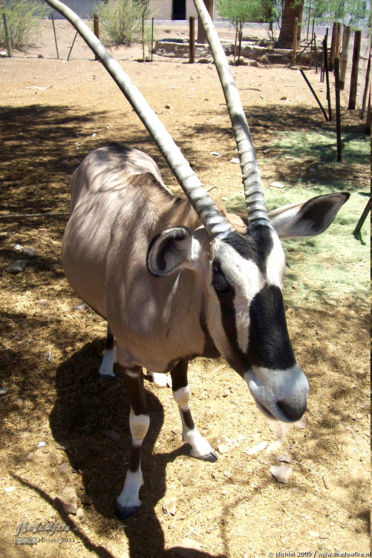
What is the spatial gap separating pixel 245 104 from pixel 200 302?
11534 millimetres

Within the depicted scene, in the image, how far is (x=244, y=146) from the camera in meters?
2.65

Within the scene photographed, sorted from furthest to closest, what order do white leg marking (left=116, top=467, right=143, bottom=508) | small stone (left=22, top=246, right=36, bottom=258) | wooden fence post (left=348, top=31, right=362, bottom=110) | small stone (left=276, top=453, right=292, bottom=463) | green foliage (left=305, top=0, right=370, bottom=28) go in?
1. green foliage (left=305, top=0, right=370, bottom=28)
2. wooden fence post (left=348, top=31, right=362, bottom=110)
3. small stone (left=22, top=246, right=36, bottom=258)
4. small stone (left=276, top=453, right=292, bottom=463)
5. white leg marking (left=116, top=467, right=143, bottom=508)

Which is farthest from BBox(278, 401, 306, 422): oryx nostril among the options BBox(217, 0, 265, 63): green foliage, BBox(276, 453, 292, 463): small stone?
BBox(217, 0, 265, 63): green foliage

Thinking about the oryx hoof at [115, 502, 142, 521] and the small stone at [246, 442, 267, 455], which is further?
the small stone at [246, 442, 267, 455]

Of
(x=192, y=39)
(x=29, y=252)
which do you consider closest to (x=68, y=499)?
(x=29, y=252)

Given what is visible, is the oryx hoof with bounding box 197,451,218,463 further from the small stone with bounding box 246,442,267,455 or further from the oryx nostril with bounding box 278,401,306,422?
the oryx nostril with bounding box 278,401,306,422

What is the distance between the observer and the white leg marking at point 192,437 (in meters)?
3.57

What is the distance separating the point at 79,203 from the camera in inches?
156

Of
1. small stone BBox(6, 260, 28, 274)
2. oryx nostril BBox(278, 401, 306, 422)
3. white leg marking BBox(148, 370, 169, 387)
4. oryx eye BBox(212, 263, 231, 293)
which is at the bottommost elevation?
white leg marking BBox(148, 370, 169, 387)

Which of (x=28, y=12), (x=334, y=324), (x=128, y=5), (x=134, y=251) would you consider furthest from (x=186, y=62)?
(x=134, y=251)

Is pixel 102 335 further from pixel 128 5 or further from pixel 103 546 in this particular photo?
pixel 128 5

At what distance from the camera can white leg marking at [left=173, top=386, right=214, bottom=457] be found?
3568 millimetres

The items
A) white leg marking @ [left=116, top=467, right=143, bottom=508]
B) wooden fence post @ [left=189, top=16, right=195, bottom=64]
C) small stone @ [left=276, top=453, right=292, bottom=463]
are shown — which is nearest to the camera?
white leg marking @ [left=116, top=467, right=143, bottom=508]

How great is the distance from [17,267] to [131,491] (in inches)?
114
